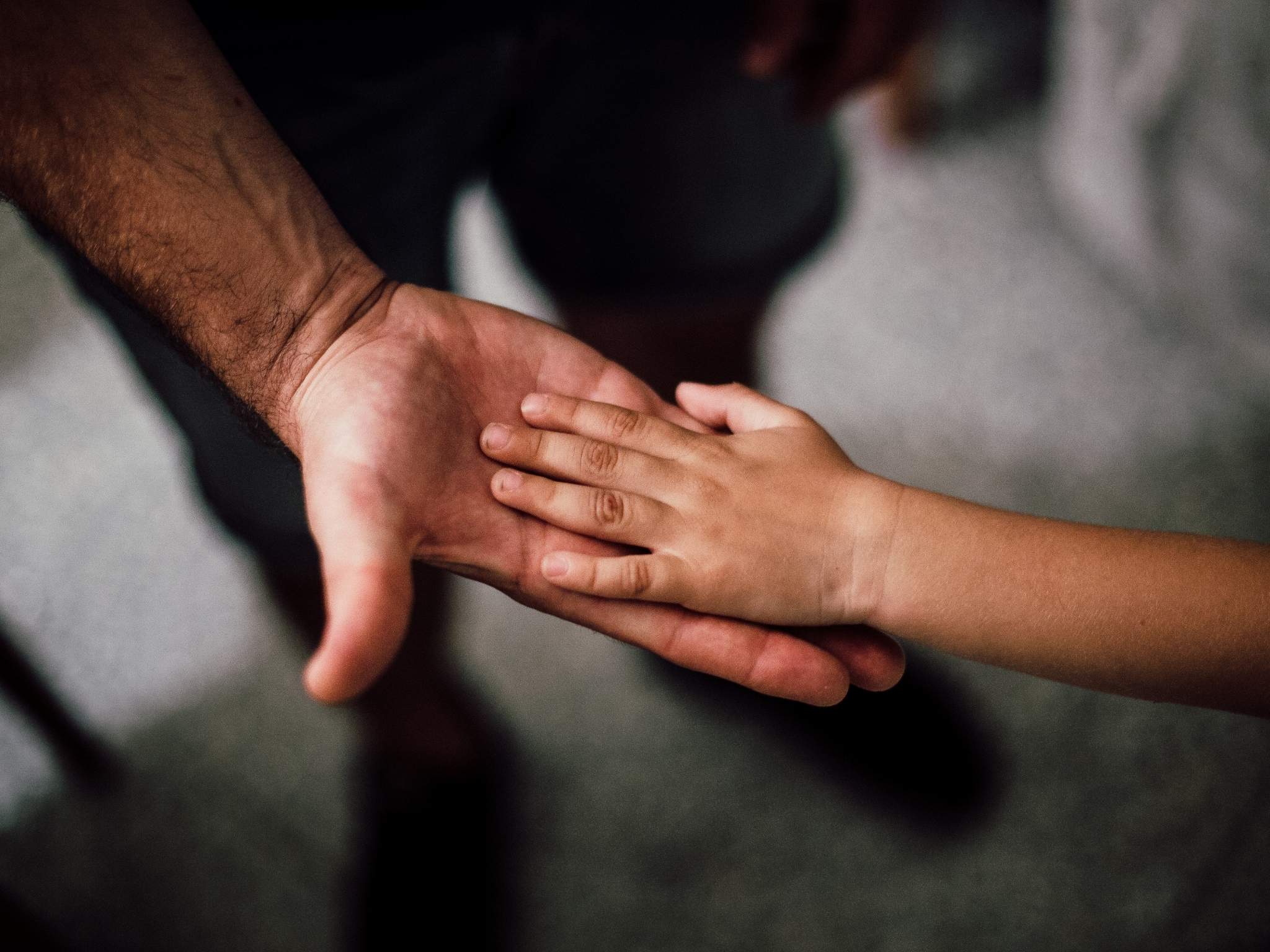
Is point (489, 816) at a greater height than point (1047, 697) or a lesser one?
greater

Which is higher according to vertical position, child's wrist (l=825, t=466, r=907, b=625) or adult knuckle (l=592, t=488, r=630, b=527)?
adult knuckle (l=592, t=488, r=630, b=527)

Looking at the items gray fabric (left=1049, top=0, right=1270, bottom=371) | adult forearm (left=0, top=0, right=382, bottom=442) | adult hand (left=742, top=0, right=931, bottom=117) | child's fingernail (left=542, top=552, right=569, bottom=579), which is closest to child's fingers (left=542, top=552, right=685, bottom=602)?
child's fingernail (left=542, top=552, right=569, bottom=579)

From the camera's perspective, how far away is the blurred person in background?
54 centimetres

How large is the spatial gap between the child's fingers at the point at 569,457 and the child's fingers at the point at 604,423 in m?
0.01

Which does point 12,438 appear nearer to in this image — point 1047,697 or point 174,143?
point 174,143

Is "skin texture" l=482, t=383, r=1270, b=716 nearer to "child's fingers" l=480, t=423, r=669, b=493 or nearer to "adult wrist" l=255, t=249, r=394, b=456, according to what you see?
"child's fingers" l=480, t=423, r=669, b=493

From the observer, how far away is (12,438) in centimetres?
91

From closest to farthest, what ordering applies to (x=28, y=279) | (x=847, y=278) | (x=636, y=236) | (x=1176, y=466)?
(x=28, y=279) < (x=636, y=236) < (x=1176, y=466) < (x=847, y=278)

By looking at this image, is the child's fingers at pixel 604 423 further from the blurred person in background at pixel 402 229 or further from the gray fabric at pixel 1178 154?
the gray fabric at pixel 1178 154

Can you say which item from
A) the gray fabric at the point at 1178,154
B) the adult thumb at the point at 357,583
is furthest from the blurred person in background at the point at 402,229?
the gray fabric at the point at 1178,154

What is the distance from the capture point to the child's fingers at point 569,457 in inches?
22.4

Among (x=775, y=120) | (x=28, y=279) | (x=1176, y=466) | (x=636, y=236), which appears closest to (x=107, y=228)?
(x=28, y=279)

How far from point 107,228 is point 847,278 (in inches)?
40.3

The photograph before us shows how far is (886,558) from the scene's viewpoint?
0.60 meters
